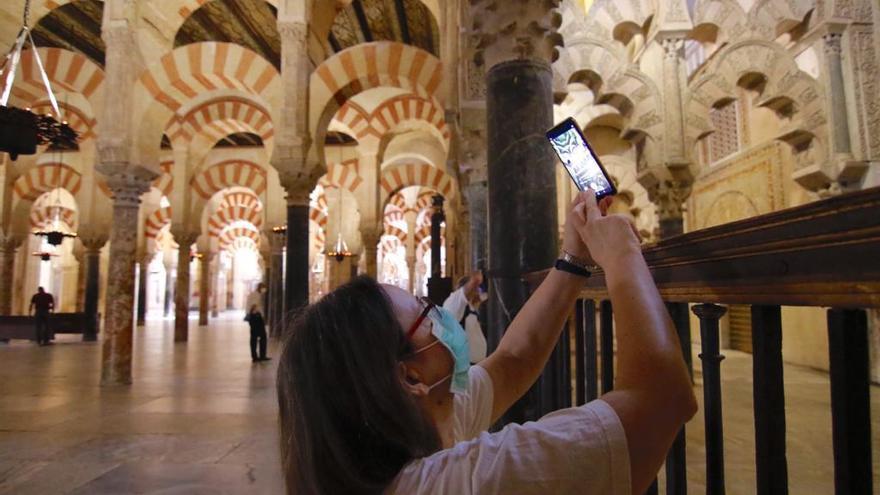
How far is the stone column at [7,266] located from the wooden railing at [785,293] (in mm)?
14129

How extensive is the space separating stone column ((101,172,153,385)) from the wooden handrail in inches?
232

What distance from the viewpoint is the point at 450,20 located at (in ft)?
20.6

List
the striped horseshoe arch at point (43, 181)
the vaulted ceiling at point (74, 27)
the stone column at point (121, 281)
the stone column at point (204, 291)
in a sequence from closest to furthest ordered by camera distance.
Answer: the stone column at point (121, 281) → the vaulted ceiling at point (74, 27) → the striped horseshoe arch at point (43, 181) → the stone column at point (204, 291)

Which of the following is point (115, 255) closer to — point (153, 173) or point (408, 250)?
point (153, 173)

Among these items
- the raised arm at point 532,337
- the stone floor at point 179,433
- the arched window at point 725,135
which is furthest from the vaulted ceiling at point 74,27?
the arched window at point 725,135

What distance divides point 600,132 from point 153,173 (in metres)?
8.42

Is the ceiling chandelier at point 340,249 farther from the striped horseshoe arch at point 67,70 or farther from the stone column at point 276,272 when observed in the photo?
the striped horseshoe arch at point 67,70

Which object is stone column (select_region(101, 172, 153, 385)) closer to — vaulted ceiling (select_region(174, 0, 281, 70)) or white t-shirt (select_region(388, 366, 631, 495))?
vaulted ceiling (select_region(174, 0, 281, 70))

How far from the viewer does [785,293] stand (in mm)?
658

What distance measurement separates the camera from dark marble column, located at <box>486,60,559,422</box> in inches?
96.3

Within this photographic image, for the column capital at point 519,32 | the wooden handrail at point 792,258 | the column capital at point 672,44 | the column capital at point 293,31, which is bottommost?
the wooden handrail at point 792,258

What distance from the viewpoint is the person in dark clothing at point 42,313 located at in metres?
9.41

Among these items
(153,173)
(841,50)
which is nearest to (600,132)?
(841,50)

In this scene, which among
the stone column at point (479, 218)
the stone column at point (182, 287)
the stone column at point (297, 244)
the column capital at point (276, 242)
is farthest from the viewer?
the column capital at point (276, 242)
